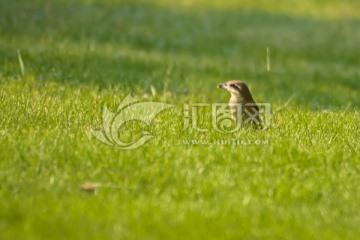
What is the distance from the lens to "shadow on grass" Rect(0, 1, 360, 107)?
11.3m

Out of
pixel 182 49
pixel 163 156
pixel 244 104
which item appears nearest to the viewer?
pixel 163 156

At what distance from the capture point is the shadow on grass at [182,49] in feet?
37.1

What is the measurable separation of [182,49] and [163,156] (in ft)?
33.8

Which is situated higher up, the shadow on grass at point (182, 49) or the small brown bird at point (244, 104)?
the shadow on grass at point (182, 49)

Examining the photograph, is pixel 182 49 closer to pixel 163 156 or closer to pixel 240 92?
pixel 240 92

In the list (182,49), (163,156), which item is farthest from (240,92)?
(182,49)

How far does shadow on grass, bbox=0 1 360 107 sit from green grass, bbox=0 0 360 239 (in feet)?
0.24

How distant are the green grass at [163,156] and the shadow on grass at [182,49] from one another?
0.07m

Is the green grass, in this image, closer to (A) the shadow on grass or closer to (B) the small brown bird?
(A) the shadow on grass

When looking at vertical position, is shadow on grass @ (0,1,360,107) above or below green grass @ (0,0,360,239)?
above

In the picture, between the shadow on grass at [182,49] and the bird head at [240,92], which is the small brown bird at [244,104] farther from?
the shadow on grass at [182,49]

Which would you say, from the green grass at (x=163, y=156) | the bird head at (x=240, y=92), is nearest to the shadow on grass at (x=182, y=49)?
the green grass at (x=163, y=156)

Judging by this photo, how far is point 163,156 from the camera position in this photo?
20.7 ft

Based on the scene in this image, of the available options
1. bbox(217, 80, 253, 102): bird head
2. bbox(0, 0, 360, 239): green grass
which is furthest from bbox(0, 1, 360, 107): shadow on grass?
bbox(217, 80, 253, 102): bird head
